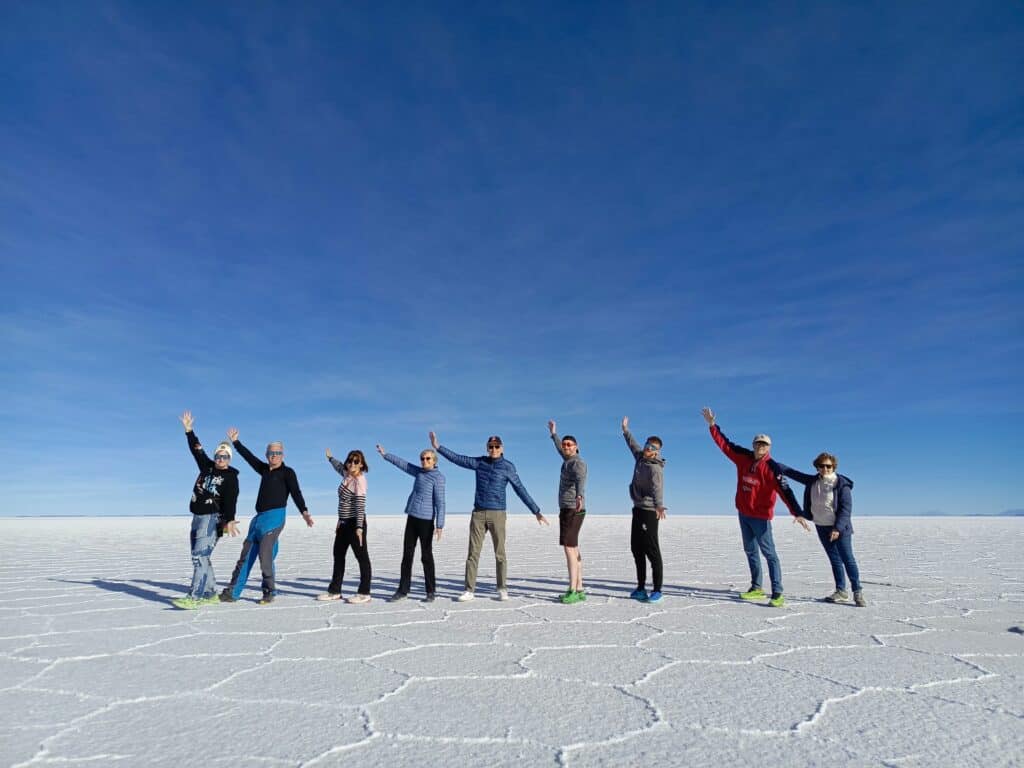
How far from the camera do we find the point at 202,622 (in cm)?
529

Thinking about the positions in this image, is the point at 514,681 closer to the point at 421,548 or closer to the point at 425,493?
the point at 421,548

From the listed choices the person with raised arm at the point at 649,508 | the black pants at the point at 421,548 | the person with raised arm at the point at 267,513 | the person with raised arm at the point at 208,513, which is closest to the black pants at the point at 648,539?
the person with raised arm at the point at 649,508

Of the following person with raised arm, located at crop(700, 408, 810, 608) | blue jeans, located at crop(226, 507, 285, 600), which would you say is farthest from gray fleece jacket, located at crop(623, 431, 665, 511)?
blue jeans, located at crop(226, 507, 285, 600)

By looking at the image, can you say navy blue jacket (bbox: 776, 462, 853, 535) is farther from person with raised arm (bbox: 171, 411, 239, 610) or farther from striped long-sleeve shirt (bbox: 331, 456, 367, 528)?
person with raised arm (bbox: 171, 411, 239, 610)

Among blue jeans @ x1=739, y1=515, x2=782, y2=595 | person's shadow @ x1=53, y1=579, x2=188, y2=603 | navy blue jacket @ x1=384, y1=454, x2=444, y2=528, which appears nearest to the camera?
blue jeans @ x1=739, y1=515, x2=782, y2=595

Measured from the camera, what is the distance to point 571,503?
629 centimetres

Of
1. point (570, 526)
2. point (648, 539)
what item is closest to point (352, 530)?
point (570, 526)

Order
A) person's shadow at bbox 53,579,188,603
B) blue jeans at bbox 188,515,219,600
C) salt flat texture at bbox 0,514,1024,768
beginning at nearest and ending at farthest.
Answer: salt flat texture at bbox 0,514,1024,768 → blue jeans at bbox 188,515,219,600 → person's shadow at bbox 53,579,188,603

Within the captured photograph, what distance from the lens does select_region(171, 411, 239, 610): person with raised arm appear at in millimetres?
5996

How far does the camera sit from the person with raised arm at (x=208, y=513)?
19.7ft

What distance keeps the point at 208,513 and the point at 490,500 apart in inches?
104

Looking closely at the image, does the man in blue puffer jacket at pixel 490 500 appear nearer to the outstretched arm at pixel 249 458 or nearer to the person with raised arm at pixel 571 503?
the person with raised arm at pixel 571 503

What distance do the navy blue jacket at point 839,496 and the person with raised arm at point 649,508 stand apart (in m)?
1.21

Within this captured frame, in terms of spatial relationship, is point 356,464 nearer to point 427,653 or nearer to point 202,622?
point 202,622
